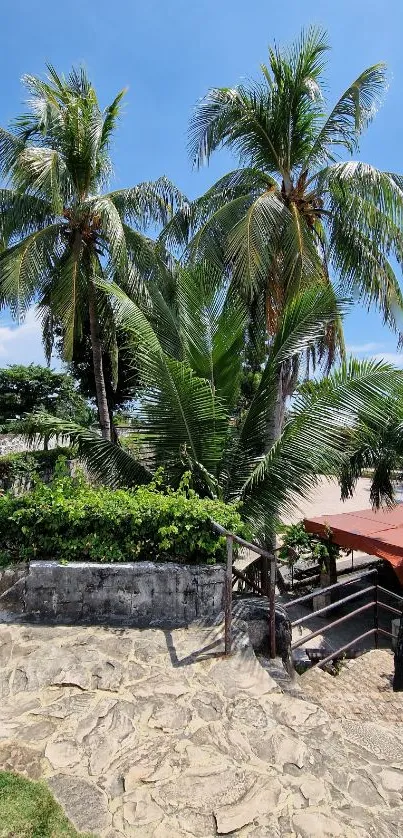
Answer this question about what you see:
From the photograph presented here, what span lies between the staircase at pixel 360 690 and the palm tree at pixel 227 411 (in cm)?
171

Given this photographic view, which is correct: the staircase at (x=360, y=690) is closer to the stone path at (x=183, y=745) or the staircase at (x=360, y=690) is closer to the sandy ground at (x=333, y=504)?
the stone path at (x=183, y=745)

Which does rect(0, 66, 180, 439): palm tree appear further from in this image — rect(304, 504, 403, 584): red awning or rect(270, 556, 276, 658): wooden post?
rect(270, 556, 276, 658): wooden post

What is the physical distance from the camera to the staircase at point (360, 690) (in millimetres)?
4535

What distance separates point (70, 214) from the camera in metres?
10.6

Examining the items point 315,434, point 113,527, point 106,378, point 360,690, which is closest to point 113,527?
point 113,527

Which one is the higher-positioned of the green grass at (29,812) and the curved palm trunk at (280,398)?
the curved palm trunk at (280,398)

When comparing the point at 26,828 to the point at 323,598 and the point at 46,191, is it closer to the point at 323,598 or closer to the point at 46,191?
the point at 323,598

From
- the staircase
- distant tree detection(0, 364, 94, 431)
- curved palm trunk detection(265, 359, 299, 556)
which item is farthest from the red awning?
distant tree detection(0, 364, 94, 431)

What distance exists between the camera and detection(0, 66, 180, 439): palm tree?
375 inches

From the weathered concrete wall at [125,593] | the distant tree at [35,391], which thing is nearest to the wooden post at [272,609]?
the weathered concrete wall at [125,593]

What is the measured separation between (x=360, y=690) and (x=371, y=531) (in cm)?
323

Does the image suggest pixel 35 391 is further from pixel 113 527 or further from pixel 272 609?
pixel 272 609

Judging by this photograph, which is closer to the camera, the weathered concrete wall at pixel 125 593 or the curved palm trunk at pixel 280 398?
the weathered concrete wall at pixel 125 593

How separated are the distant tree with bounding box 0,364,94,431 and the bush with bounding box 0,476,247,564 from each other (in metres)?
17.1
